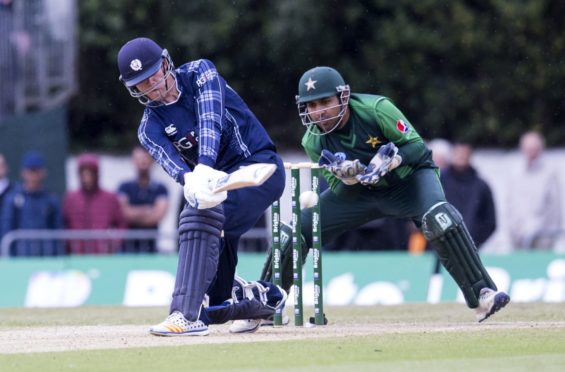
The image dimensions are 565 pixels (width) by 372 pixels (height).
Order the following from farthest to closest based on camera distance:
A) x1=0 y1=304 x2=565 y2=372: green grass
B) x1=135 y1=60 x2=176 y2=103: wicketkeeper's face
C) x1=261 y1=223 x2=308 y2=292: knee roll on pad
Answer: x1=261 y1=223 x2=308 y2=292: knee roll on pad → x1=135 y1=60 x2=176 y2=103: wicketkeeper's face → x1=0 y1=304 x2=565 y2=372: green grass

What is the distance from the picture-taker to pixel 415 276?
14.5 meters

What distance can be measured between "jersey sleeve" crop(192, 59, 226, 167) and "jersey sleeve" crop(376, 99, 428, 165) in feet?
4.60

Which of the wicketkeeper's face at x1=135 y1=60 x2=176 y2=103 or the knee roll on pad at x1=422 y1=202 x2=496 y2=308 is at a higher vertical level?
the wicketkeeper's face at x1=135 y1=60 x2=176 y2=103

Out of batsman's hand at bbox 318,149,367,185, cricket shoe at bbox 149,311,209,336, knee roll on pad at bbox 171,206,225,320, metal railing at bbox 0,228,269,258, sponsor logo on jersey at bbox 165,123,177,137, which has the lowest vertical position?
cricket shoe at bbox 149,311,209,336

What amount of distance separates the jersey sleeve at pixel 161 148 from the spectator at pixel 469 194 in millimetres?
6734

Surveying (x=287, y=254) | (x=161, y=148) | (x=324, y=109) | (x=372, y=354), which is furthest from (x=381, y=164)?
(x=372, y=354)

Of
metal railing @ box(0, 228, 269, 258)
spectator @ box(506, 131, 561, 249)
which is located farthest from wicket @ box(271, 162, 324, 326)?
spectator @ box(506, 131, 561, 249)

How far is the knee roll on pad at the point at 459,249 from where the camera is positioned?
Result: 9312 millimetres

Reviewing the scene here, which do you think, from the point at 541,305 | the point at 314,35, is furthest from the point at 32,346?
the point at 314,35

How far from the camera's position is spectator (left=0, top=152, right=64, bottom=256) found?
14852 mm

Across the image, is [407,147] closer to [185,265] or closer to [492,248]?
[185,265]

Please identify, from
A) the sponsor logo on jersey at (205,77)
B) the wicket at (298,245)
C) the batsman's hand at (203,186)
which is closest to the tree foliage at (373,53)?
the wicket at (298,245)

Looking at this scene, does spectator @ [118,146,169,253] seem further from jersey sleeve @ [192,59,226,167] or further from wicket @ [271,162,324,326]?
jersey sleeve @ [192,59,226,167]

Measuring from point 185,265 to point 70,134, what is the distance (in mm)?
13342
